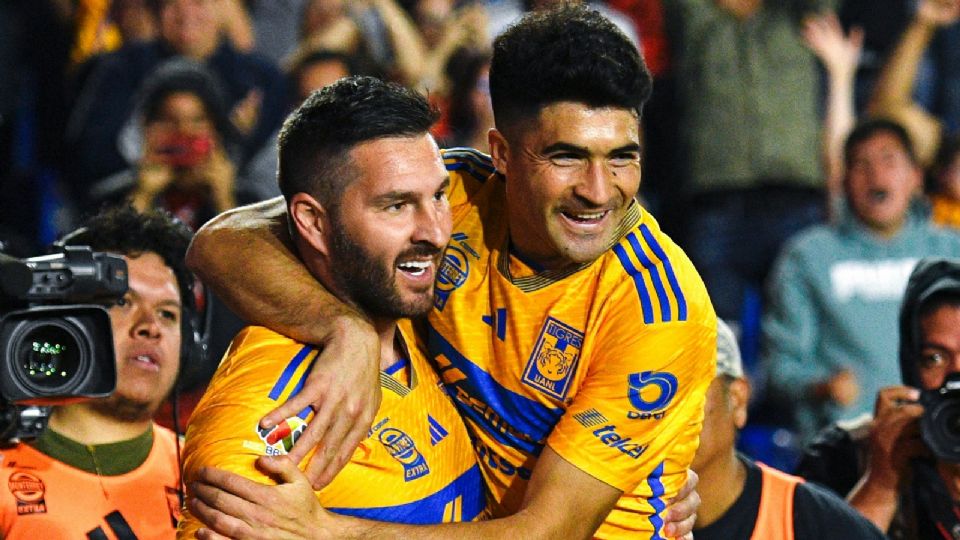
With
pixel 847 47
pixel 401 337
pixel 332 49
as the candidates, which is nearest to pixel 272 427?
pixel 401 337

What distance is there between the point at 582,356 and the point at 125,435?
4.60 ft

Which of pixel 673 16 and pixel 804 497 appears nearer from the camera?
pixel 804 497

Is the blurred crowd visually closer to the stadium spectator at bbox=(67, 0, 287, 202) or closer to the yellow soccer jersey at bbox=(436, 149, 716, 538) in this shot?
the stadium spectator at bbox=(67, 0, 287, 202)

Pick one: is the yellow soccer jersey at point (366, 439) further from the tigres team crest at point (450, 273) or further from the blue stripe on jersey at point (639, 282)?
the blue stripe on jersey at point (639, 282)

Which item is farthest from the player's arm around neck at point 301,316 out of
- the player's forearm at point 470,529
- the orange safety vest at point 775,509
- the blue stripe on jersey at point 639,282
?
the orange safety vest at point 775,509

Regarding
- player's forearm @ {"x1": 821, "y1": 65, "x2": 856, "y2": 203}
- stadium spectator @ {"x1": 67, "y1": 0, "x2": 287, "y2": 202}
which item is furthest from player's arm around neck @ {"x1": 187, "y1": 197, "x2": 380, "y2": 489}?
player's forearm @ {"x1": 821, "y1": 65, "x2": 856, "y2": 203}

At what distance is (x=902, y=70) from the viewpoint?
25.5ft

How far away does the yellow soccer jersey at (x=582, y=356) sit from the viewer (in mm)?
3299

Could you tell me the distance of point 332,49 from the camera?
7328mm

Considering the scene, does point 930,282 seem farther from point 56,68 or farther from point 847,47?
point 56,68

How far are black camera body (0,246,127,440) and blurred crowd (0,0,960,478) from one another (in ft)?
10.6

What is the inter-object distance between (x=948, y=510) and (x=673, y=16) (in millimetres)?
Result: 3745

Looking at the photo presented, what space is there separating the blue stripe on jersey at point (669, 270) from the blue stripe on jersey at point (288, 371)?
805mm

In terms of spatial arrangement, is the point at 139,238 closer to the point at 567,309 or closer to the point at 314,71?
the point at 567,309
